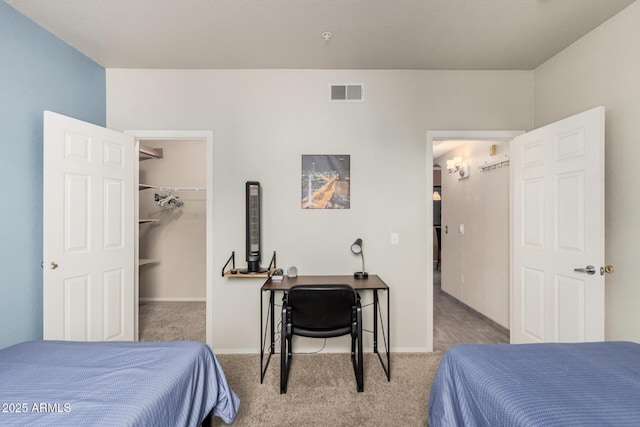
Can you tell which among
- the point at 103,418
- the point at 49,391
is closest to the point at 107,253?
the point at 49,391

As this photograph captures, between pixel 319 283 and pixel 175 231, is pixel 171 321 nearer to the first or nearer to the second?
pixel 175 231

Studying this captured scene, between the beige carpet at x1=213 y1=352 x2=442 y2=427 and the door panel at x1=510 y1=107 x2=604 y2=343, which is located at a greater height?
the door panel at x1=510 y1=107 x2=604 y2=343

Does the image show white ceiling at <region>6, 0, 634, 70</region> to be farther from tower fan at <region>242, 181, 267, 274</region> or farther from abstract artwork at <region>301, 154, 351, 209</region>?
tower fan at <region>242, 181, 267, 274</region>

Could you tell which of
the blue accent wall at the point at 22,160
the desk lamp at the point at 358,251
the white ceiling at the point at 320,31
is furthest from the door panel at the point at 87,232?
the desk lamp at the point at 358,251

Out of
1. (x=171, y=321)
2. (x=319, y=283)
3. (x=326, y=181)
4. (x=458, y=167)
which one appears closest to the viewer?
(x=319, y=283)

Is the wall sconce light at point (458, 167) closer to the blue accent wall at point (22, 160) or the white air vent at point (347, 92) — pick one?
the white air vent at point (347, 92)

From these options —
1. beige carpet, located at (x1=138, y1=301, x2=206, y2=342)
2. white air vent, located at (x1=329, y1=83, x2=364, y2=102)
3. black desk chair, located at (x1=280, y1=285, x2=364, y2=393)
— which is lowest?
beige carpet, located at (x1=138, y1=301, x2=206, y2=342)

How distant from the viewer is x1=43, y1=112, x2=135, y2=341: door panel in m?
2.00

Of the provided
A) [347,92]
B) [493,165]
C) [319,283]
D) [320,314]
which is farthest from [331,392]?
[493,165]

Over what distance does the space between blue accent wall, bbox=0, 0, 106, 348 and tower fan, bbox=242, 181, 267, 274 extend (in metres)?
1.49

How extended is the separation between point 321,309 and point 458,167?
336cm

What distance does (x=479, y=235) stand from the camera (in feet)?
12.1

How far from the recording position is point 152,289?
4348 mm

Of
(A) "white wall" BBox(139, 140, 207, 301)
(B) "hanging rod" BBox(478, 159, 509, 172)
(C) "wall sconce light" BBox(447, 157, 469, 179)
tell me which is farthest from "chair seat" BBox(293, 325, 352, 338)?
(C) "wall sconce light" BBox(447, 157, 469, 179)
